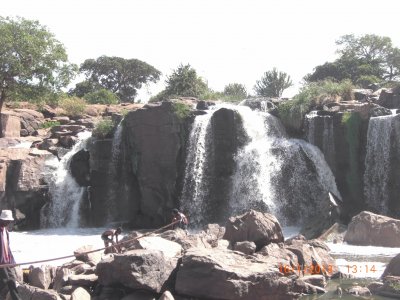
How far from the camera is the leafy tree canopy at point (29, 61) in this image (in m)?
26.6

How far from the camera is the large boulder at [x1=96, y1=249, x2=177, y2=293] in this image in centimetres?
789

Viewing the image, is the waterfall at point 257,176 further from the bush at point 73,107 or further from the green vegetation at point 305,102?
the bush at point 73,107

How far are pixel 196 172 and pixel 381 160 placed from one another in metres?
7.28

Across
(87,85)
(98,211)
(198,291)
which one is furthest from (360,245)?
(87,85)

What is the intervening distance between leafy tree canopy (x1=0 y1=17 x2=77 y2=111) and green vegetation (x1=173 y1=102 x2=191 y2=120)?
367 inches

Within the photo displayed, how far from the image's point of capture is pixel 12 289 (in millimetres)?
7535

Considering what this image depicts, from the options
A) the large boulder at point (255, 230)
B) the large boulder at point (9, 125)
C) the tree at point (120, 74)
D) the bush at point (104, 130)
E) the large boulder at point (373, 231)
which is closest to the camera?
the large boulder at point (255, 230)

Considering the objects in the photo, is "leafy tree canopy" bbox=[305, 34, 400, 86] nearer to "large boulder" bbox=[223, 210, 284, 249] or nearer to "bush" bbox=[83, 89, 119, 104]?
"bush" bbox=[83, 89, 119, 104]

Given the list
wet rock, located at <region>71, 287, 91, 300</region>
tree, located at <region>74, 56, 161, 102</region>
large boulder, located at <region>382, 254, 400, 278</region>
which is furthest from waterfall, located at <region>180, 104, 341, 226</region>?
tree, located at <region>74, 56, 161, 102</region>

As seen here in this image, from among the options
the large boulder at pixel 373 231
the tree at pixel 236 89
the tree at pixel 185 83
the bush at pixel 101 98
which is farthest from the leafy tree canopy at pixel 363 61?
the large boulder at pixel 373 231

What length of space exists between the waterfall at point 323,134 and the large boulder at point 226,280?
13.0 metres

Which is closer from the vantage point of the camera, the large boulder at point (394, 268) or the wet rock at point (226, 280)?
the wet rock at point (226, 280)

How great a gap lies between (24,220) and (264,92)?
30198 millimetres

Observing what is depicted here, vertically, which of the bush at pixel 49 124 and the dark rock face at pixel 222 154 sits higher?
the bush at pixel 49 124
